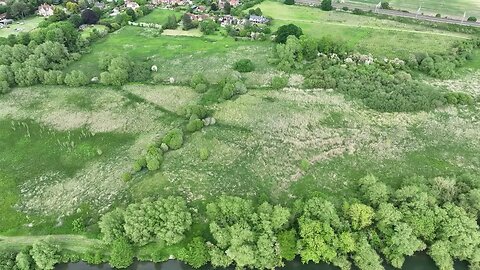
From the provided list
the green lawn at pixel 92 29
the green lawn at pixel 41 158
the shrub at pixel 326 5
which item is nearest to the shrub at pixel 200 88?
the green lawn at pixel 41 158

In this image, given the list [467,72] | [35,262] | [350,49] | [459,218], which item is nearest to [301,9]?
[350,49]

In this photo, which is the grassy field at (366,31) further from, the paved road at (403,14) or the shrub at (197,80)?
the shrub at (197,80)

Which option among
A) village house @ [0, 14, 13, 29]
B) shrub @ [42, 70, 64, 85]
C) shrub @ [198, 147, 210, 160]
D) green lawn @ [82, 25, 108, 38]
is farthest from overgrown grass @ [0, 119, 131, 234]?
village house @ [0, 14, 13, 29]

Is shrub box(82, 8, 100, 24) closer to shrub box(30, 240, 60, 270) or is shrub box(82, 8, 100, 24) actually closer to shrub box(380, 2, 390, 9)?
shrub box(30, 240, 60, 270)

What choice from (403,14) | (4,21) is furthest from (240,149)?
(4,21)

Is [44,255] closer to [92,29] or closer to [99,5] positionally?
[92,29]

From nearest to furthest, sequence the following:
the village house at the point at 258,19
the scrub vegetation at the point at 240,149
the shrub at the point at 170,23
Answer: the scrub vegetation at the point at 240,149
the shrub at the point at 170,23
the village house at the point at 258,19

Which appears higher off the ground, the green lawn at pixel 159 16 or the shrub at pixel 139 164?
the green lawn at pixel 159 16
